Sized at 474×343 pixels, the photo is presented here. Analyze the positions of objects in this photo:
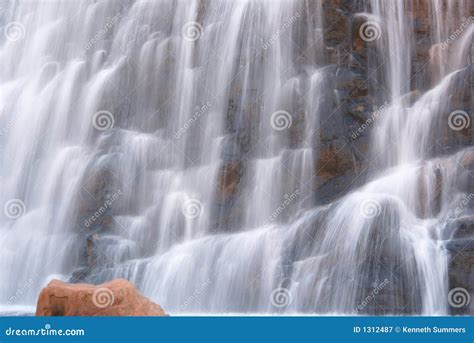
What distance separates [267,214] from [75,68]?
7.57m

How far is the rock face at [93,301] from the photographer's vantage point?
35.2 feet

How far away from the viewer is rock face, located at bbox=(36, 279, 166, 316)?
10727 millimetres

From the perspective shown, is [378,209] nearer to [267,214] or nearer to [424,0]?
[267,214]

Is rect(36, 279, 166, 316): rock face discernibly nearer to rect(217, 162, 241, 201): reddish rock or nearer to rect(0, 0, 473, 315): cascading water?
rect(0, 0, 473, 315): cascading water

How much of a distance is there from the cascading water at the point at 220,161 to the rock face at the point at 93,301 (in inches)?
162

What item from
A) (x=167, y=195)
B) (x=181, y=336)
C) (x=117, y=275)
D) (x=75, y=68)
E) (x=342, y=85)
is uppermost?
(x=75, y=68)

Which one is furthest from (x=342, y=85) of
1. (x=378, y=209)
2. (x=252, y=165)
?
(x=378, y=209)

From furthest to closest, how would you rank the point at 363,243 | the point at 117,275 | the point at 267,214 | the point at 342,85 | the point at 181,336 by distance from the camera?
the point at 342,85, the point at 267,214, the point at 117,275, the point at 363,243, the point at 181,336

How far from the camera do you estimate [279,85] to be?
18.6 m

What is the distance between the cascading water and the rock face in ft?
13.5

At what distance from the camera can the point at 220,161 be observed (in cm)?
1767

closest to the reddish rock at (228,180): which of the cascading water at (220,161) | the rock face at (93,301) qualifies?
the cascading water at (220,161)

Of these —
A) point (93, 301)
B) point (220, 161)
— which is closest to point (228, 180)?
point (220, 161)

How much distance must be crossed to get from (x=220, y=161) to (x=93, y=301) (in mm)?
7392
